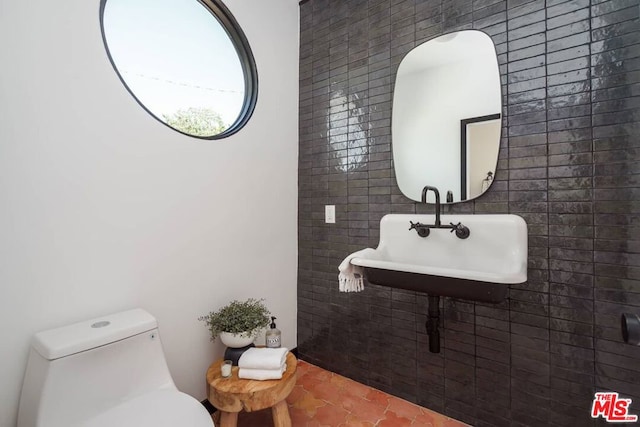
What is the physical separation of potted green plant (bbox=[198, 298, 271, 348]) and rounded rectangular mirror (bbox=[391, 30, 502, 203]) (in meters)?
1.03

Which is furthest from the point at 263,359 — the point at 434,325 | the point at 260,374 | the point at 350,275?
the point at 434,325

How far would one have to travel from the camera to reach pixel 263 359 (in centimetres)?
134

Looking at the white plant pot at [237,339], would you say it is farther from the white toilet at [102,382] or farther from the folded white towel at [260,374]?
the white toilet at [102,382]

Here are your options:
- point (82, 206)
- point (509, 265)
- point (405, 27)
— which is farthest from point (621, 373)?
point (82, 206)

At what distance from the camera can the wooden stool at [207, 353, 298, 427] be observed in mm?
1234

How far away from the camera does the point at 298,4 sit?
84.7 inches

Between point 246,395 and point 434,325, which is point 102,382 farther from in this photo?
point 434,325

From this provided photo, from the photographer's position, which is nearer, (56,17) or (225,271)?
(56,17)

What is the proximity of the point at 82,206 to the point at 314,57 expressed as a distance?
1.65m

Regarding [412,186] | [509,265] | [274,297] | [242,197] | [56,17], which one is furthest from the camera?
[274,297]

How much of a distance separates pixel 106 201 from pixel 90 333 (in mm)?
511

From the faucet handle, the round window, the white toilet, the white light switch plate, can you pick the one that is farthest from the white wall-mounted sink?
the round window

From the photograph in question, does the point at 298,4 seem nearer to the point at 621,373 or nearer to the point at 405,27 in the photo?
the point at 405,27

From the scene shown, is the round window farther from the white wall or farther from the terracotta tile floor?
the terracotta tile floor
